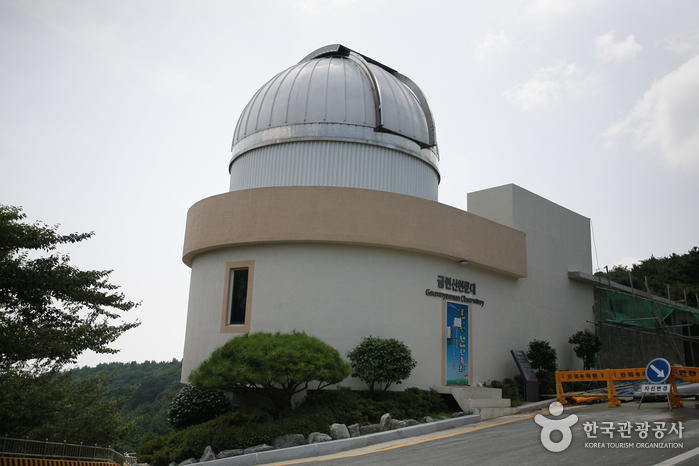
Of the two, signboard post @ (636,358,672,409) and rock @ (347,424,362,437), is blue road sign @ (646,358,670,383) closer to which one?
signboard post @ (636,358,672,409)

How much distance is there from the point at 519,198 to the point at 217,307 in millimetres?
11645

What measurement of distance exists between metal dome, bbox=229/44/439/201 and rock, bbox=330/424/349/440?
9.05 m

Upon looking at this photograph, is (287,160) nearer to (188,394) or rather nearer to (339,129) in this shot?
(339,129)

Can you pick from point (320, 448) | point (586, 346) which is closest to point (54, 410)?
point (320, 448)

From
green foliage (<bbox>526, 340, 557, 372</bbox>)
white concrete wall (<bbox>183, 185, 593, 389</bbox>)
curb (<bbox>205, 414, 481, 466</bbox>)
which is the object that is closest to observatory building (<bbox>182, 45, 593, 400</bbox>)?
white concrete wall (<bbox>183, 185, 593, 389</bbox>)

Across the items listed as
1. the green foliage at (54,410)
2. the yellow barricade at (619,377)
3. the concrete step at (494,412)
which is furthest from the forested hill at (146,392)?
the yellow barricade at (619,377)

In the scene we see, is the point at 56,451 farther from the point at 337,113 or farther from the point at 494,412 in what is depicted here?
the point at 337,113

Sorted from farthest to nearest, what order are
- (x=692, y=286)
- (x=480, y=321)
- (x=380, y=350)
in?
(x=692, y=286), (x=480, y=321), (x=380, y=350)

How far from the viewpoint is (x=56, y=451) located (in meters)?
10.7

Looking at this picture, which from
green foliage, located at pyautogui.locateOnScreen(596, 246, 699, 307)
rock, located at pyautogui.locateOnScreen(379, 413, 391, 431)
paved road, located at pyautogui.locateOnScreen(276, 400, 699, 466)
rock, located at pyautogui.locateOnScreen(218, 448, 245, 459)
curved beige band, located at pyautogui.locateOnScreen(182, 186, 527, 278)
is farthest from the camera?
green foliage, located at pyautogui.locateOnScreen(596, 246, 699, 307)

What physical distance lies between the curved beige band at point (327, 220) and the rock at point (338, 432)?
5.10 m

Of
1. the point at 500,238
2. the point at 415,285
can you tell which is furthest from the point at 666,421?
the point at 500,238

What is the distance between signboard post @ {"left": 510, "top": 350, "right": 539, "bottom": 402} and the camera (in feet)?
57.6

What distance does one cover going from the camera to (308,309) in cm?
1508
